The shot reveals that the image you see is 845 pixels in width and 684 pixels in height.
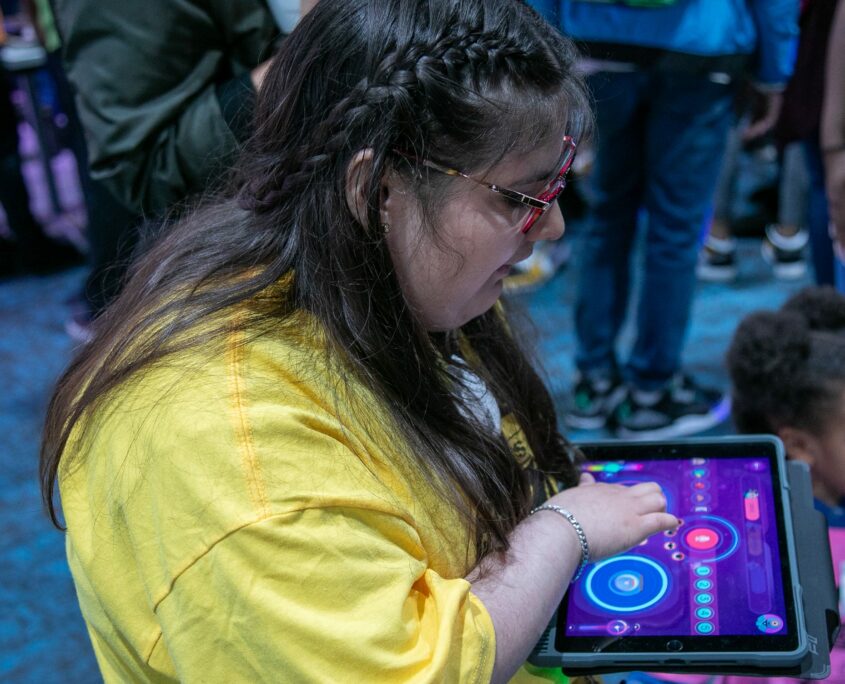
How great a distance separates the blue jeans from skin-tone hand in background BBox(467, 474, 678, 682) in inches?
62.9

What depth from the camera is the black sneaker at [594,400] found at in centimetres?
294

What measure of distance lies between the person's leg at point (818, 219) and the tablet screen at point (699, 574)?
1575mm

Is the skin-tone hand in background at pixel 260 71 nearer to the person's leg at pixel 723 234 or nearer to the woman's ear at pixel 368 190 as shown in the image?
the woman's ear at pixel 368 190

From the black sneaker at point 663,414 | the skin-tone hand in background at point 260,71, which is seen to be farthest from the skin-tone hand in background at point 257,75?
the black sneaker at point 663,414

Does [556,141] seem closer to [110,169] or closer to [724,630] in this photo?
[724,630]

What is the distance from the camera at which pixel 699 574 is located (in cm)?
110

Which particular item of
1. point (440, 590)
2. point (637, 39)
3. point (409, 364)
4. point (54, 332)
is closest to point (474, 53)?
point (409, 364)

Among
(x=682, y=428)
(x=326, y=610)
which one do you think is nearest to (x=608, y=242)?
(x=682, y=428)

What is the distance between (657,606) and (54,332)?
9.69ft

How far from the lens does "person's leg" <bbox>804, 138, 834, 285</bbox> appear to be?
260 cm

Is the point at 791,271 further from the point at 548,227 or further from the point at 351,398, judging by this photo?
the point at 351,398

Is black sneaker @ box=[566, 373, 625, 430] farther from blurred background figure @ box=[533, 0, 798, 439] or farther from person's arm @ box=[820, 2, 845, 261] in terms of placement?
person's arm @ box=[820, 2, 845, 261]

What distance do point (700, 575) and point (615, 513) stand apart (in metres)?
0.13

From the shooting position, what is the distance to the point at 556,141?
99 centimetres
